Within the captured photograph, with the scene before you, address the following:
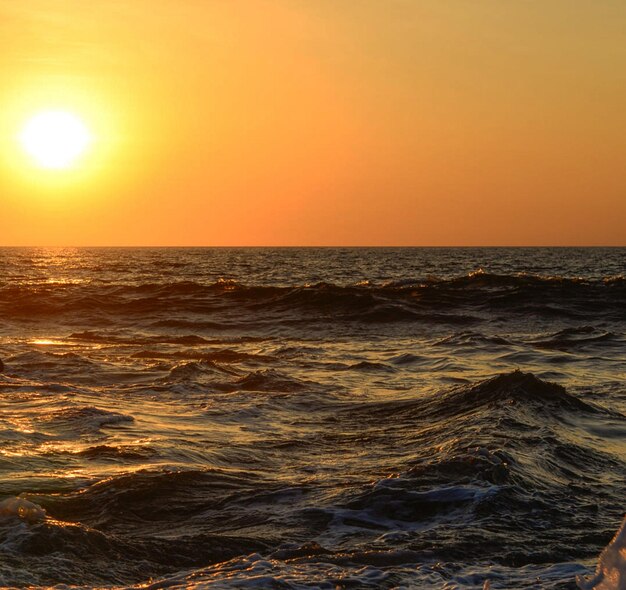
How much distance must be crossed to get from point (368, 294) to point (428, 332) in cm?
820

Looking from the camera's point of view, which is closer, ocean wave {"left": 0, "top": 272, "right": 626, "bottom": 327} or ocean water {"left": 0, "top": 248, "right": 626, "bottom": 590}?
ocean water {"left": 0, "top": 248, "right": 626, "bottom": 590}

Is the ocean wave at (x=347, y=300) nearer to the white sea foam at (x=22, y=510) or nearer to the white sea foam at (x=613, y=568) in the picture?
the white sea foam at (x=22, y=510)

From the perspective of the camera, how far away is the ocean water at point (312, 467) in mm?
5805

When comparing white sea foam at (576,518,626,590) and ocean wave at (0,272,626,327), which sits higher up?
white sea foam at (576,518,626,590)

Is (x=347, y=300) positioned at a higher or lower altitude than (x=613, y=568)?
lower

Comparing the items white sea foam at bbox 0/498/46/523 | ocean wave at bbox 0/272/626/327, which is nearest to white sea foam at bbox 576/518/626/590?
white sea foam at bbox 0/498/46/523

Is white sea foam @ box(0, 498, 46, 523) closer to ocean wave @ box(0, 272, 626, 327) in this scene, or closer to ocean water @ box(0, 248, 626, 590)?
ocean water @ box(0, 248, 626, 590)

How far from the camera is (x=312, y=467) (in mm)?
8453

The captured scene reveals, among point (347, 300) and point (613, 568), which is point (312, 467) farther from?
point (347, 300)

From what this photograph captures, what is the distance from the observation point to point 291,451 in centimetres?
920

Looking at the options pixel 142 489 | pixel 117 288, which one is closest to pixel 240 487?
pixel 142 489

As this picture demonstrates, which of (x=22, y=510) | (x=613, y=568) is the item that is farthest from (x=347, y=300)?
(x=613, y=568)

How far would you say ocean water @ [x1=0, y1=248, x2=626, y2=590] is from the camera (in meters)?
5.80

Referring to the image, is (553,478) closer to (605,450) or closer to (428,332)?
(605,450)
